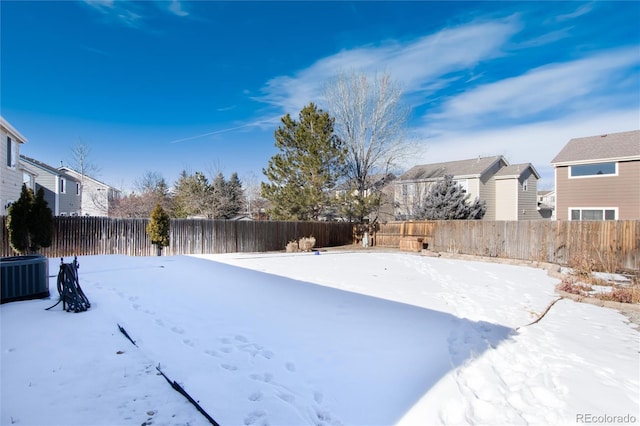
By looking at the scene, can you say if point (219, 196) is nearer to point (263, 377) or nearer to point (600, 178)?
point (600, 178)

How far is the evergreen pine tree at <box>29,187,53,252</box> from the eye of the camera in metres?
10.1

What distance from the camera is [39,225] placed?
404 inches

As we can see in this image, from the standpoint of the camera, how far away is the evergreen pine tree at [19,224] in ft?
32.4

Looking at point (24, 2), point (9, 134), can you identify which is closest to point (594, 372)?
point (24, 2)

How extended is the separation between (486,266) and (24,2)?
15.8 metres

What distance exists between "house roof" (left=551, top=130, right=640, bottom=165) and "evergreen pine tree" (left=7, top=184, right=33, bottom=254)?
22602 mm

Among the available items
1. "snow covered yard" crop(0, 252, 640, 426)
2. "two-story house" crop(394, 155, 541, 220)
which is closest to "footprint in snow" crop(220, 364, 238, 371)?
"snow covered yard" crop(0, 252, 640, 426)

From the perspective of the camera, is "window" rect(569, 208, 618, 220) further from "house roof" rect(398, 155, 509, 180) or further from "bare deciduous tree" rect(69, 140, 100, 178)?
"bare deciduous tree" rect(69, 140, 100, 178)

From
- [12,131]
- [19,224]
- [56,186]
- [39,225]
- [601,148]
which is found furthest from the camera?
[56,186]

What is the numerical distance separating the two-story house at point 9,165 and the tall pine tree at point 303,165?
37.3ft

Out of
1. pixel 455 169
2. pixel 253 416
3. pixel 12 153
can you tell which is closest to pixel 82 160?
pixel 12 153

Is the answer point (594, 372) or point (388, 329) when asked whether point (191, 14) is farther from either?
point (594, 372)

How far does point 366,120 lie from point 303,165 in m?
5.29

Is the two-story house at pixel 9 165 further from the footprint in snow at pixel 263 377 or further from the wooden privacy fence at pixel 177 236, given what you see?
the footprint in snow at pixel 263 377
